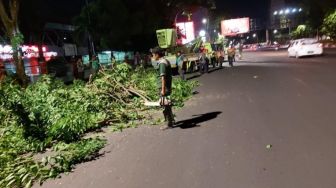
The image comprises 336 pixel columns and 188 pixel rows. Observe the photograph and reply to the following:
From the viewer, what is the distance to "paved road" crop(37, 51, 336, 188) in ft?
19.2

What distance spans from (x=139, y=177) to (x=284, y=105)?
20.4 ft

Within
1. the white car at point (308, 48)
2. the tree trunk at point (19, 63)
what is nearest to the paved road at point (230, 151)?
the tree trunk at point (19, 63)

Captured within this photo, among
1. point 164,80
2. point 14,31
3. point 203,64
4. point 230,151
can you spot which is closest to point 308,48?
point 203,64

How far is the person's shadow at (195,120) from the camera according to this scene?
9945mm

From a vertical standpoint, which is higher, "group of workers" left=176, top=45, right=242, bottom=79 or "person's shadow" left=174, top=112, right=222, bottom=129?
"group of workers" left=176, top=45, right=242, bottom=79

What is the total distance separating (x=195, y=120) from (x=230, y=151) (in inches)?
133

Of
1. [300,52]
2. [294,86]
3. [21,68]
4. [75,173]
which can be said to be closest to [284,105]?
[294,86]

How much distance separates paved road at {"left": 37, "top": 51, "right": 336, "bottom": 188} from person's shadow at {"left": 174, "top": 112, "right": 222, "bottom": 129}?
2 cm

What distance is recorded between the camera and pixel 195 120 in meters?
10.6

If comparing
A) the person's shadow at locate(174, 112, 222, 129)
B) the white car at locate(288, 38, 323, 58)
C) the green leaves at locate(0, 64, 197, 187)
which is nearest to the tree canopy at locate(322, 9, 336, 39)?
the white car at locate(288, 38, 323, 58)

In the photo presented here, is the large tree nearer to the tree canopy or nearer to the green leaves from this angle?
the green leaves

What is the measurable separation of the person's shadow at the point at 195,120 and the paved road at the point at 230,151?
0.02m

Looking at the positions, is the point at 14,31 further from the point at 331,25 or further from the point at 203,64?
the point at 331,25

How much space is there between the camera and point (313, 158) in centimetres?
639
